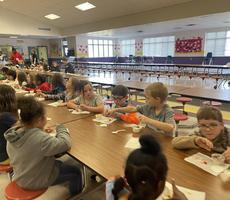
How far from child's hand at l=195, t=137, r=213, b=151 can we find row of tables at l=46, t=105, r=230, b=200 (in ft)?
0.21

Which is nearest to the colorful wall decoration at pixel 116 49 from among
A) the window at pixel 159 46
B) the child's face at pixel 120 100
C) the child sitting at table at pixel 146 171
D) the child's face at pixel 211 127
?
the window at pixel 159 46

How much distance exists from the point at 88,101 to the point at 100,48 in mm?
15312

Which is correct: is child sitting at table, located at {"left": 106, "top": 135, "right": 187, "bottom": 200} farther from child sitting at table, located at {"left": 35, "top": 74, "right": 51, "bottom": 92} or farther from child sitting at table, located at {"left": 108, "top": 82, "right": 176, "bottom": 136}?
child sitting at table, located at {"left": 35, "top": 74, "right": 51, "bottom": 92}

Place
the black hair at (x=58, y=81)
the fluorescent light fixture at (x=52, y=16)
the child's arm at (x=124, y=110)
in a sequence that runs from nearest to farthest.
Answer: the child's arm at (x=124, y=110), the black hair at (x=58, y=81), the fluorescent light fixture at (x=52, y=16)

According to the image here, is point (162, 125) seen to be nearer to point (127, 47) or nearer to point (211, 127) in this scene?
point (211, 127)

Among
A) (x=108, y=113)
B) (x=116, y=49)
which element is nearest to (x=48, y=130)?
(x=108, y=113)

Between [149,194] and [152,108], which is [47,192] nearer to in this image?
[149,194]

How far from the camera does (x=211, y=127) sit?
1468mm

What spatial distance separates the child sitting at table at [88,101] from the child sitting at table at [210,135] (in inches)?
54.0

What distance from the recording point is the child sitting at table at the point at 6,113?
186 centimetres

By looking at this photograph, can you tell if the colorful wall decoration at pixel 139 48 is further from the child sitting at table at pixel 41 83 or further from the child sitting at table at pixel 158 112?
the child sitting at table at pixel 158 112

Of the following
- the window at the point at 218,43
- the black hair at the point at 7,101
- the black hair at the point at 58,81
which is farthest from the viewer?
the window at the point at 218,43

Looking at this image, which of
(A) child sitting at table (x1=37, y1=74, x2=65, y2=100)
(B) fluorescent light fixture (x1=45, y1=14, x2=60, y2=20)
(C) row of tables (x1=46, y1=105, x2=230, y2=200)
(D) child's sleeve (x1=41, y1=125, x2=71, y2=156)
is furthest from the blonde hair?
(B) fluorescent light fixture (x1=45, y1=14, x2=60, y2=20)

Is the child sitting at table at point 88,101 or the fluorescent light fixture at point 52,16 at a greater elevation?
the fluorescent light fixture at point 52,16
